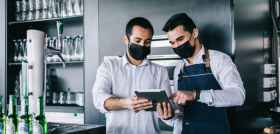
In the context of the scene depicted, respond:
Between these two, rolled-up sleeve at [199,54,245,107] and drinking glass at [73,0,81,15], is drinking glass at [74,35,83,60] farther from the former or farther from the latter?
rolled-up sleeve at [199,54,245,107]

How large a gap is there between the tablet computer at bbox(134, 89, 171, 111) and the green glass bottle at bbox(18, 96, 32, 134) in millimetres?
554

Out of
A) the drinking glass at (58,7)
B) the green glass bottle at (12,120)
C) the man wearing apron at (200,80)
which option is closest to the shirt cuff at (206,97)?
the man wearing apron at (200,80)

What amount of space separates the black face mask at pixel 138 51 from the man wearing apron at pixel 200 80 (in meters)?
0.21

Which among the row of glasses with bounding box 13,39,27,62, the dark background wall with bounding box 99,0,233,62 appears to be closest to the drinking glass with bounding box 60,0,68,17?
the dark background wall with bounding box 99,0,233,62

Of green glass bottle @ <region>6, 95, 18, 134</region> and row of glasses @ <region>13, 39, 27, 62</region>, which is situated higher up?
row of glasses @ <region>13, 39, 27, 62</region>

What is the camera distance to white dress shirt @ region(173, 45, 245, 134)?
1.47 meters

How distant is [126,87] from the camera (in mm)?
1802

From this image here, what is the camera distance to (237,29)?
1.96 m

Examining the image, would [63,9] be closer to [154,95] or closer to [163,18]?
[163,18]

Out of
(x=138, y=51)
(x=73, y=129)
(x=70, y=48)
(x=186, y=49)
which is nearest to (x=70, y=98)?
(x=70, y=48)

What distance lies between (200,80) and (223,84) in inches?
6.4

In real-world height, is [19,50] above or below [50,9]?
below

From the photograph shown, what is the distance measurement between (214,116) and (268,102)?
1266 millimetres

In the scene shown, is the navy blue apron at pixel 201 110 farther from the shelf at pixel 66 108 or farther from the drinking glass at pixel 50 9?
the drinking glass at pixel 50 9
